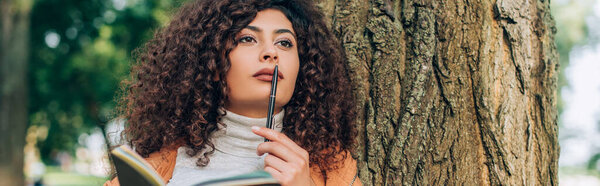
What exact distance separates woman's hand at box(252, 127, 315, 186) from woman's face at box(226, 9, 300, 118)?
18 cm

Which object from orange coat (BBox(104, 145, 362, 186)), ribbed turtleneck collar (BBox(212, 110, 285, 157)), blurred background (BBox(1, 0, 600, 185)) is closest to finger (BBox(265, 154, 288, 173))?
ribbed turtleneck collar (BBox(212, 110, 285, 157))

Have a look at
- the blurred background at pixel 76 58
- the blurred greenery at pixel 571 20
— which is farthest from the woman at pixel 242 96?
the blurred greenery at pixel 571 20

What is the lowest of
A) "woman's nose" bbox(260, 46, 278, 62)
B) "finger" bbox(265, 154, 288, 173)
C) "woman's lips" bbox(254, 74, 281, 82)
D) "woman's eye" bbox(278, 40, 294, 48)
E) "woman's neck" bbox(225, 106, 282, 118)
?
"finger" bbox(265, 154, 288, 173)

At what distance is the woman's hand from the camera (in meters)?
1.51

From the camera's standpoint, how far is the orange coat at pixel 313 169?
5.94 ft

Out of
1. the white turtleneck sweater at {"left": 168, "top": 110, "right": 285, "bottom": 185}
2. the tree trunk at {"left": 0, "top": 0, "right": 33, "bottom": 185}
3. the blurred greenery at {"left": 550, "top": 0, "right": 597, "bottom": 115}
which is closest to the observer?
the white turtleneck sweater at {"left": 168, "top": 110, "right": 285, "bottom": 185}

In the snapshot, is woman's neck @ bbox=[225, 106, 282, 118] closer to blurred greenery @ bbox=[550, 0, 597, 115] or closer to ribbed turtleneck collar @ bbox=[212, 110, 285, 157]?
ribbed turtleneck collar @ bbox=[212, 110, 285, 157]

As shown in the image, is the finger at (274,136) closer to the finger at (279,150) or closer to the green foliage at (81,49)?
the finger at (279,150)

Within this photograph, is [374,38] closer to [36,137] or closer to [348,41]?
[348,41]

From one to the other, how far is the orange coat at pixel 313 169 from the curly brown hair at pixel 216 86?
28mm

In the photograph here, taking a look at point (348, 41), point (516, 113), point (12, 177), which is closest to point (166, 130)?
point (348, 41)

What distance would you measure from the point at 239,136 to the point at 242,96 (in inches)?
6.8

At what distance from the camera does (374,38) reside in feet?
6.36

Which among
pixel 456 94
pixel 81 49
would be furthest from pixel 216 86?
pixel 81 49
